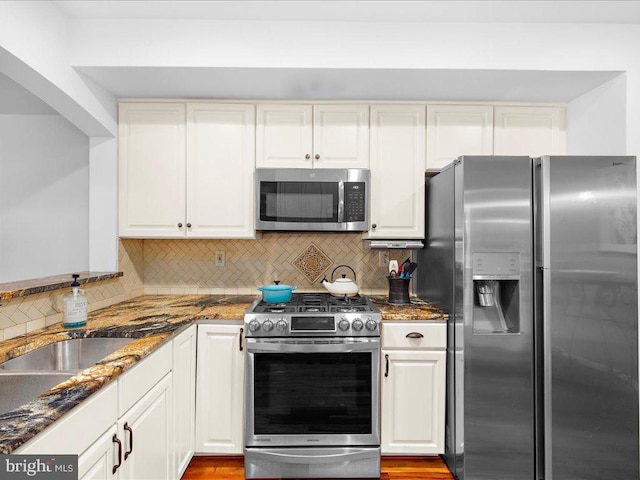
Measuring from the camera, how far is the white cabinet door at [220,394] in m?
2.22

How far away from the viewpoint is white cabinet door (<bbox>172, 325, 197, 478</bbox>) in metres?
1.93

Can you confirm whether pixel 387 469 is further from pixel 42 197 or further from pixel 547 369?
pixel 42 197

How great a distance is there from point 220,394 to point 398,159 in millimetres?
1874

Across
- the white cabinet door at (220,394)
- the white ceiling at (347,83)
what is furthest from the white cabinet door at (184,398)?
the white ceiling at (347,83)

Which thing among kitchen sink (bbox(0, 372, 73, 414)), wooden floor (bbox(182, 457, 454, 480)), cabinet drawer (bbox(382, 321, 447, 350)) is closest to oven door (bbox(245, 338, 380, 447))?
cabinet drawer (bbox(382, 321, 447, 350))

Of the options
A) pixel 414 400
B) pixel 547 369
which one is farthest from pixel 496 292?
pixel 414 400

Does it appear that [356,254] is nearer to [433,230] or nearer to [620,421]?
[433,230]

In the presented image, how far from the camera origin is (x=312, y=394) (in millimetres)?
2129

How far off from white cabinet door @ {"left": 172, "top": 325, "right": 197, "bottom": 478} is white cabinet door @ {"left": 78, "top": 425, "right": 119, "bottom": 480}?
0.60 m

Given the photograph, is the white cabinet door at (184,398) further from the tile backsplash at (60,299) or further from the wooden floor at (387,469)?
the tile backsplash at (60,299)

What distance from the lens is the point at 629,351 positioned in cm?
194

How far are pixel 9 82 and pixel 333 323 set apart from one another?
2653 millimetres

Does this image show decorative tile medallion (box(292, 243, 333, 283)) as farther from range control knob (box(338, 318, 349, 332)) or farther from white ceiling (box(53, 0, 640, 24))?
white ceiling (box(53, 0, 640, 24))

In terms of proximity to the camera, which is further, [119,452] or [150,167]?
[150,167]
